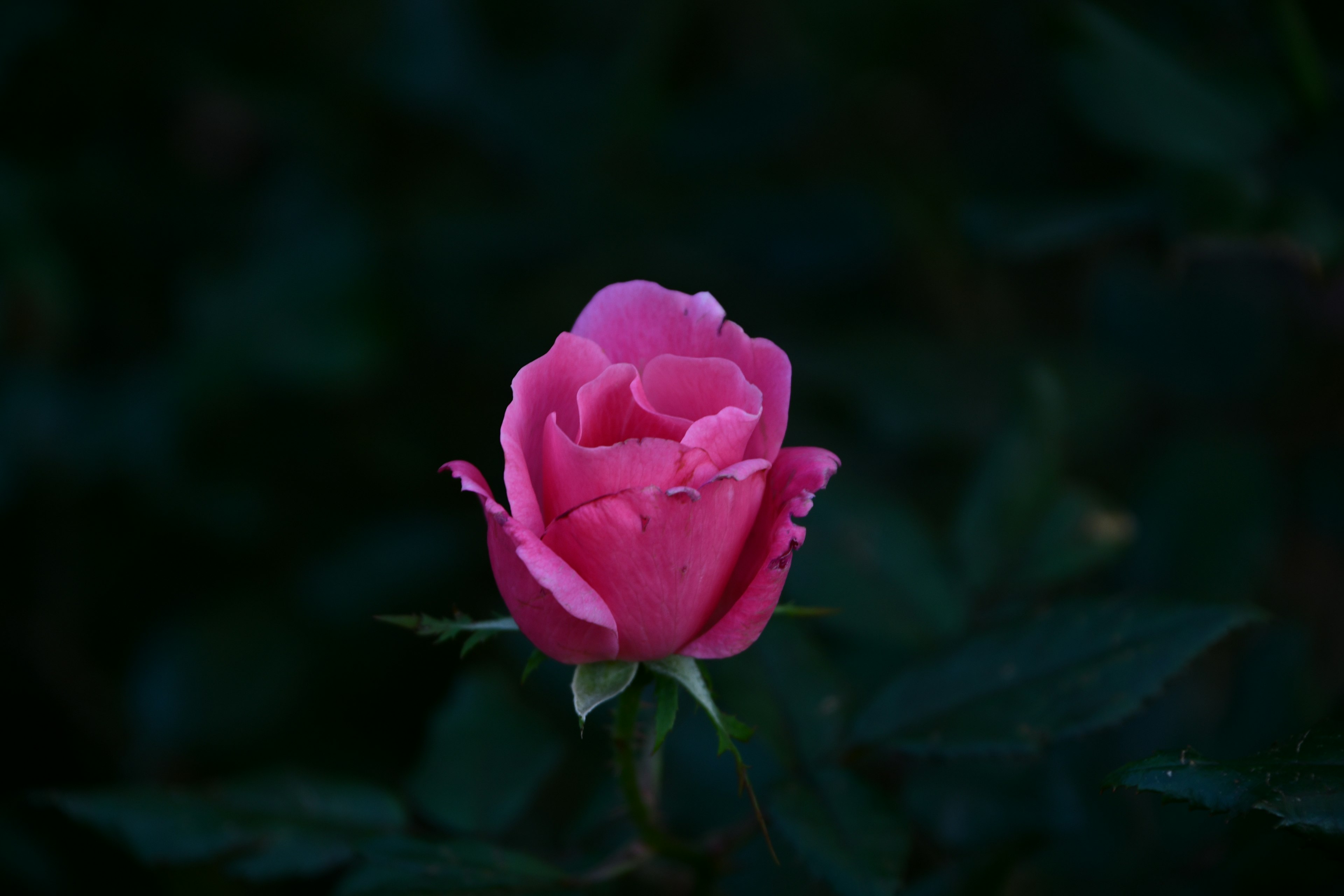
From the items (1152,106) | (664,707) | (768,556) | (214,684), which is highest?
(1152,106)

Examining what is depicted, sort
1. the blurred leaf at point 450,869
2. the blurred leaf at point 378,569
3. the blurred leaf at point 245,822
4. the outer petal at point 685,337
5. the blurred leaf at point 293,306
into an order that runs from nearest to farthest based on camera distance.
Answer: the outer petal at point 685,337, the blurred leaf at point 450,869, the blurred leaf at point 245,822, the blurred leaf at point 293,306, the blurred leaf at point 378,569

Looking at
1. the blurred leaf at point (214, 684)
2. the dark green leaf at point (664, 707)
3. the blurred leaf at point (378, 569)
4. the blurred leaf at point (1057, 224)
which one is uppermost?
the blurred leaf at point (1057, 224)

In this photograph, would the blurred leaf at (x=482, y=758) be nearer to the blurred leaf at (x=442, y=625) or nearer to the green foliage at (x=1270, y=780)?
the blurred leaf at (x=442, y=625)

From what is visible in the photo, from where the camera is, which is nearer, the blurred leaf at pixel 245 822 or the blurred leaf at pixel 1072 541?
the blurred leaf at pixel 245 822

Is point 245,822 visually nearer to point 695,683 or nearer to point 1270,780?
point 695,683

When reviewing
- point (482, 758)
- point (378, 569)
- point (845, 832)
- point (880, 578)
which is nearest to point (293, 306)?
point (378, 569)

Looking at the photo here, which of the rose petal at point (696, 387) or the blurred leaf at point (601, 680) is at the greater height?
the rose petal at point (696, 387)

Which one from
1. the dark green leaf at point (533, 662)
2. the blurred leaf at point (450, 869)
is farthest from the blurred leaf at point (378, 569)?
the dark green leaf at point (533, 662)
